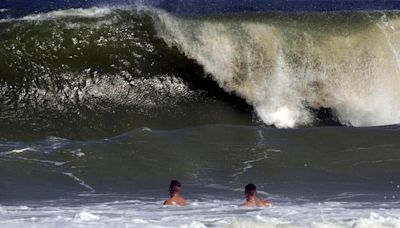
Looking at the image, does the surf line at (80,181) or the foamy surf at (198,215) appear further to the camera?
the surf line at (80,181)

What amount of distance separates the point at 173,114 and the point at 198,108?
0.48 metres

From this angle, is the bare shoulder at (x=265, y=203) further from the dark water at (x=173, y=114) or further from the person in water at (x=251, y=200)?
the dark water at (x=173, y=114)

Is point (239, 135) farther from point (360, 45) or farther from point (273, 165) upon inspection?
point (360, 45)

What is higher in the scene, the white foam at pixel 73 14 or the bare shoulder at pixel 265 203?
the white foam at pixel 73 14

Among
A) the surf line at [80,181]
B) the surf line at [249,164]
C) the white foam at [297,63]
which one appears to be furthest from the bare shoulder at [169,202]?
the white foam at [297,63]

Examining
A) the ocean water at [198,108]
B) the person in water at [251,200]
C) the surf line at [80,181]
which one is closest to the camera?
the person in water at [251,200]

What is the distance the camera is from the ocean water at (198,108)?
11.6 m

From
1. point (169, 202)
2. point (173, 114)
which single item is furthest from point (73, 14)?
point (169, 202)

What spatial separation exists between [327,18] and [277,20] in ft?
2.86

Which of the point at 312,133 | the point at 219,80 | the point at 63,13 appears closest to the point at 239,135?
the point at 312,133

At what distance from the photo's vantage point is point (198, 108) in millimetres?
15953

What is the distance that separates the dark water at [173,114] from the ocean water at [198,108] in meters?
0.02

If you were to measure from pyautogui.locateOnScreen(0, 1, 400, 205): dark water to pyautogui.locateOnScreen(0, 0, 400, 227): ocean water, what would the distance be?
0.02m

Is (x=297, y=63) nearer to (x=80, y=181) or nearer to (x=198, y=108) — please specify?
(x=198, y=108)
